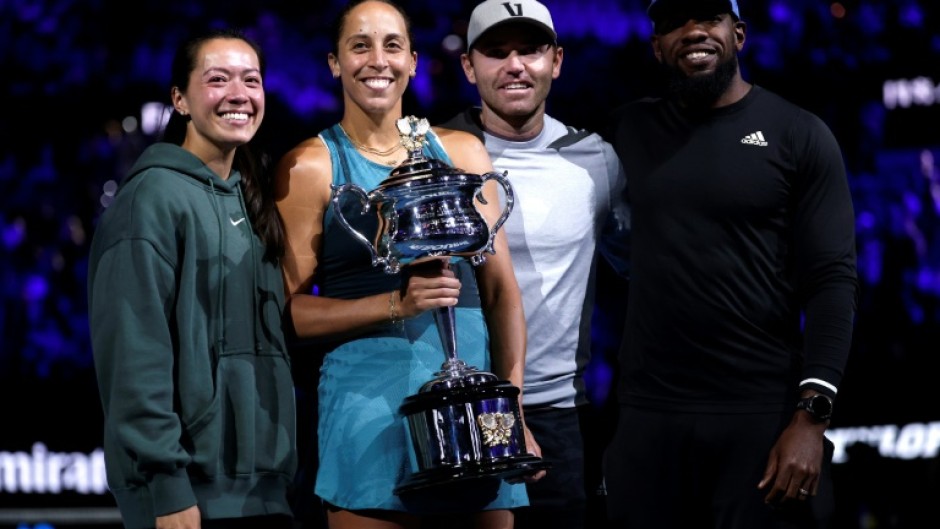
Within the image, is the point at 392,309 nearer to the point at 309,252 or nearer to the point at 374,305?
the point at 374,305

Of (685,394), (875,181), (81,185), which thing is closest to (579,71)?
(875,181)

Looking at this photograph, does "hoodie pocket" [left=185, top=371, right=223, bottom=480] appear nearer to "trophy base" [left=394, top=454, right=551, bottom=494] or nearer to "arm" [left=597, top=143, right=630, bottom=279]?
"trophy base" [left=394, top=454, right=551, bottom=494]

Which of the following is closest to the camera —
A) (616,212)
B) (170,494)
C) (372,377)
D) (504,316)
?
(170,494)

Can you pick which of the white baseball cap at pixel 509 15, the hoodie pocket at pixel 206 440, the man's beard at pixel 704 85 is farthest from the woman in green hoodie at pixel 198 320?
the man's beard at pixel 704 85

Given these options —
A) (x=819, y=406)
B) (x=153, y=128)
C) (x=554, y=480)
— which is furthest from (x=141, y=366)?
(x=153, y=128)

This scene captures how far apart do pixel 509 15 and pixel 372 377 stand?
38.2 inches

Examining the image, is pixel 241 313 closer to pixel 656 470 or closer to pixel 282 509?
pixel 282 509

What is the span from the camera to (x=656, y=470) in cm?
296

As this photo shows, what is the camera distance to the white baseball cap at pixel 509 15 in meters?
A: 2.98

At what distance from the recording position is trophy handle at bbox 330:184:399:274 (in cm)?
237

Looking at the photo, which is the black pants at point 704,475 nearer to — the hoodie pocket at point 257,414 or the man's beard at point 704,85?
the man's beard at point 704,85

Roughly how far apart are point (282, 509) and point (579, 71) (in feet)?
13.0

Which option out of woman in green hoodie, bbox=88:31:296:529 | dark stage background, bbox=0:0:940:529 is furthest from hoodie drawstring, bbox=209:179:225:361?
dark stage background, bbox=0:0:940:529

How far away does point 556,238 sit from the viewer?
118 inches
